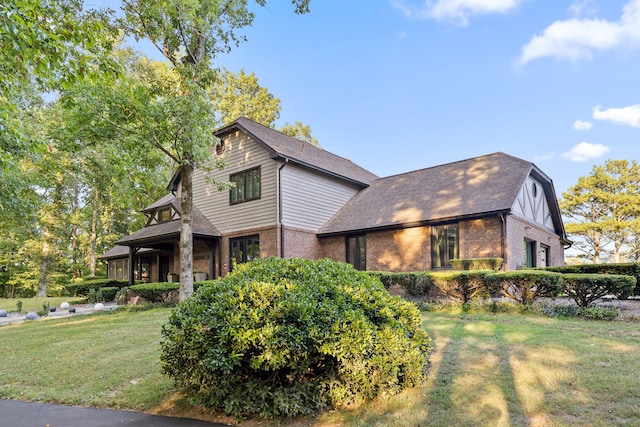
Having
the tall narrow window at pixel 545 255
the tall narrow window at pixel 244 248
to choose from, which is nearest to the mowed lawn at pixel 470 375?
the tall narrow window at pixel 244 248

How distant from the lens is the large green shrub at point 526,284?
825 cm

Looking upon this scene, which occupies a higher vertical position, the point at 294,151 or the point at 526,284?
the point at 294,151

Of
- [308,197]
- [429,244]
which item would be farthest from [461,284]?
[308,197]

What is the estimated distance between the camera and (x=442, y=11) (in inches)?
524

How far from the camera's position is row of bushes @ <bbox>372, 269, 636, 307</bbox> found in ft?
25.8

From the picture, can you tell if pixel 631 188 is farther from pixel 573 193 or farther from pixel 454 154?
pixel 454 154

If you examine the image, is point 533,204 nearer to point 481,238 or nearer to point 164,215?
point 481,238

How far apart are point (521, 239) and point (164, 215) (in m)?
15.7

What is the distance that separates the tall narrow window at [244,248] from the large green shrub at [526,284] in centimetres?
945

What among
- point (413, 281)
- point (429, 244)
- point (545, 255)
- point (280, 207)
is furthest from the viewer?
point (545, 255)

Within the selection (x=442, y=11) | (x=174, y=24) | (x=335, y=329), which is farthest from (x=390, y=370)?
(x=442, y=11)

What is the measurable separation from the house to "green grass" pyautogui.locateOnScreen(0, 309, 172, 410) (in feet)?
23.5

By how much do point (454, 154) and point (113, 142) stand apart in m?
21.1

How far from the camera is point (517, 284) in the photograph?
348 inches
